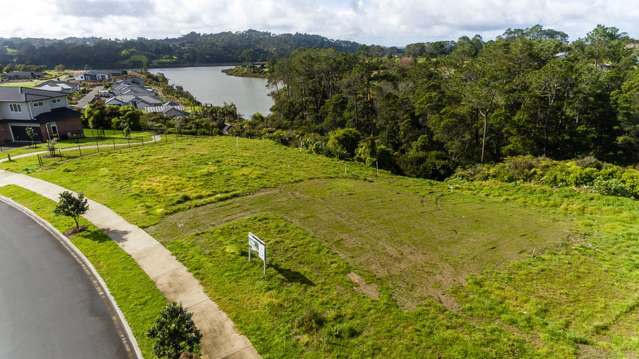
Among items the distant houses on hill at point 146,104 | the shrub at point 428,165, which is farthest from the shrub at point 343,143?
the distant houses on hill at point 146,104

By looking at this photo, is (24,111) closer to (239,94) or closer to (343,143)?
(343,143)

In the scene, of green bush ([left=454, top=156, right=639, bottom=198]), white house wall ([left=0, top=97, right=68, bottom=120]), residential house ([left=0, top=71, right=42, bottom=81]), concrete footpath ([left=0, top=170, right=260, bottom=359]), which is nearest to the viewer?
concrete footpath ([left=0, top=170, right=260, bottom=359])

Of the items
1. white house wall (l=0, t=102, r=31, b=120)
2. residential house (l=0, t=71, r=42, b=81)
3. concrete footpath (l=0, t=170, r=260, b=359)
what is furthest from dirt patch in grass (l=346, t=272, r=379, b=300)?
residential house (l=0, t=71, r=42, b=81)

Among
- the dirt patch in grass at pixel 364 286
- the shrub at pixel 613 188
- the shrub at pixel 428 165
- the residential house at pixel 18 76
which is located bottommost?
the shrub at pixel 428 165

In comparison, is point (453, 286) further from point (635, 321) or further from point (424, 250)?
point (635, 321)

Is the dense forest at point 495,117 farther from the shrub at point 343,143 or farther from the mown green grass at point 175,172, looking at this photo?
the mown green grass at point 175,172

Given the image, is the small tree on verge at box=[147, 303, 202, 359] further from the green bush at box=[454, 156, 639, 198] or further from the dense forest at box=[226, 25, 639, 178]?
the dense forest at box=[226, 25, 639, 178]
